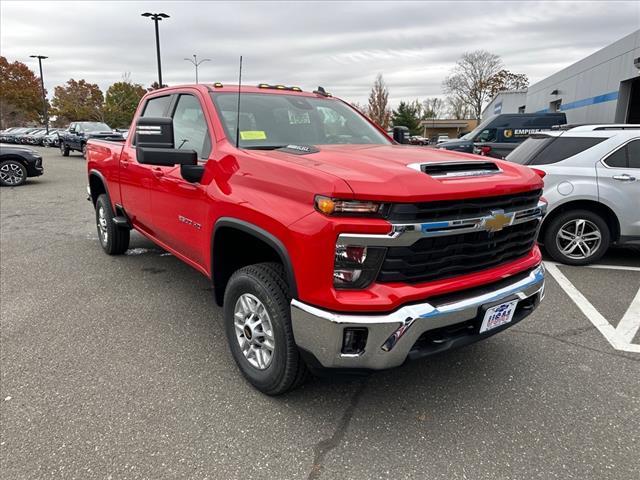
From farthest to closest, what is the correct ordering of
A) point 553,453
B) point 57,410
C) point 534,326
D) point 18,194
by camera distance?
1. point 18,194
2. point 534,326
3. point 57,410
4. point 553,453

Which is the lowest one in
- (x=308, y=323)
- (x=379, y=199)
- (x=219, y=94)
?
(x=308, y=323)

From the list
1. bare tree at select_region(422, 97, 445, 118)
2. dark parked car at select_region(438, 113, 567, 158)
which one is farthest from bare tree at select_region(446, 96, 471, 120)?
dark parked car at select_region(438, 113, 567, 158)

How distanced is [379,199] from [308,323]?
2.32 feet

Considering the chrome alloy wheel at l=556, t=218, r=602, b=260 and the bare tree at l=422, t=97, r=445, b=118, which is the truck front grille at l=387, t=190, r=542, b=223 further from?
the bare tree at l=422, t=97, r=445, b=118

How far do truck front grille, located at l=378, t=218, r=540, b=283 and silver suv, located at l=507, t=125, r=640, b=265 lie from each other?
10.1 feet

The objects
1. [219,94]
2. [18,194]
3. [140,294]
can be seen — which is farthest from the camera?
[18,194]

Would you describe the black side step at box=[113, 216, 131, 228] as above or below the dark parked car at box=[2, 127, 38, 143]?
below

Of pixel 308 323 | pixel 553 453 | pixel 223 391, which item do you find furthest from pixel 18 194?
pixel 553 453

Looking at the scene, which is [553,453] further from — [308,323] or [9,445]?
[9,445]

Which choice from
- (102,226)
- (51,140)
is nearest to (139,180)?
(102,226)

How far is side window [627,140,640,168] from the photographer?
17.5 feet

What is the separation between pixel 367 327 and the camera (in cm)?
221

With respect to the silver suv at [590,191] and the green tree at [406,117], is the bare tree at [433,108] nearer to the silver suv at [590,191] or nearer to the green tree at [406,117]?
the green tree at [406,117]

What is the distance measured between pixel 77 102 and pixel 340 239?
265 feet
